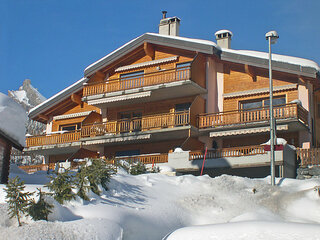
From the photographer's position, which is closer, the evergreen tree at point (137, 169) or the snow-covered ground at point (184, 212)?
the snow-covered ground at point (184, 212)

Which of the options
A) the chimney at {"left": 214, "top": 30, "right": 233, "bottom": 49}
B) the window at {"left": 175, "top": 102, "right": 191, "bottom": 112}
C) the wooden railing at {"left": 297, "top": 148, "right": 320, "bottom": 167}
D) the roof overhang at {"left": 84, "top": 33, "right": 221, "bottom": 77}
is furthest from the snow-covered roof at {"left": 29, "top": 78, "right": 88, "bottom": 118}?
the wooden railing at {"left": 297, "top": 148, "right": 320, "bottom": 167}

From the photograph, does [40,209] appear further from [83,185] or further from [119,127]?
[119,127]

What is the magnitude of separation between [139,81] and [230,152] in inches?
291

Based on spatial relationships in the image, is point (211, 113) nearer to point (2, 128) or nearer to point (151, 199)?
point (151, 199)

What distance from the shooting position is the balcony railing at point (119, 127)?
92.8 ft

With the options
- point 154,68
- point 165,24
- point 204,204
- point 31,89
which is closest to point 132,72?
point 154,68

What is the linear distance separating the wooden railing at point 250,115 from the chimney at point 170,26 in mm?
7403

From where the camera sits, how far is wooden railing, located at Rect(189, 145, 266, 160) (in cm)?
2517

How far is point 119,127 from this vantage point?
30250 millimetres

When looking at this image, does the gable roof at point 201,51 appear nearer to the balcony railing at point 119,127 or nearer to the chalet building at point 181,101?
the chalet building at point 181,101

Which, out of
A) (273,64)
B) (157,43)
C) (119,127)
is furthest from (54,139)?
(273,64)

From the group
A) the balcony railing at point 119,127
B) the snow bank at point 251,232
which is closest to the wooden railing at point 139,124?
the balcony railing at point 119,127

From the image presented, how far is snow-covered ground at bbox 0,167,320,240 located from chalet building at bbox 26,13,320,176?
649 centimetres

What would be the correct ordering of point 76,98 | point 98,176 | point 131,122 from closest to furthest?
1. point 98,176
2. point 131,122
3. point 76,98
